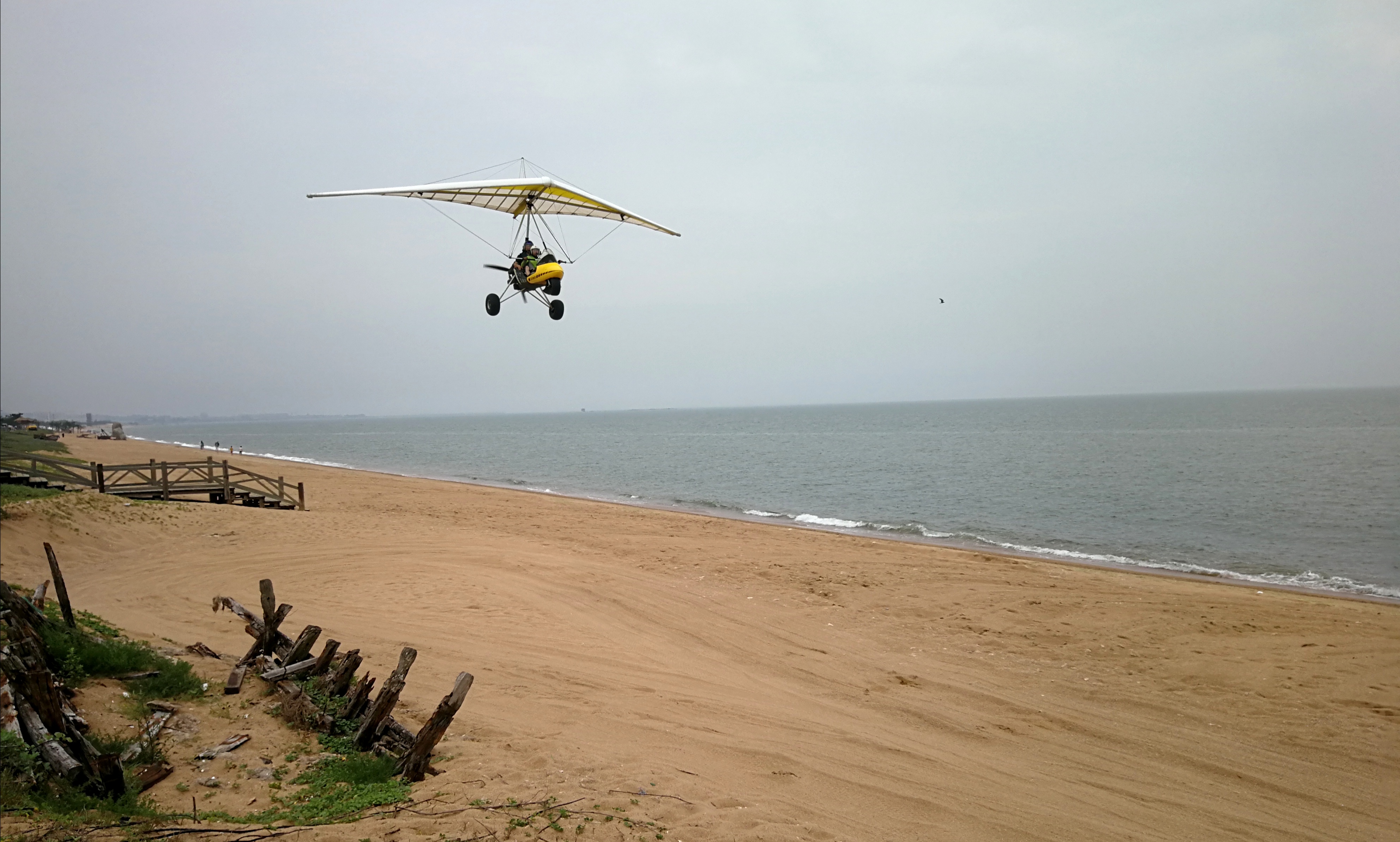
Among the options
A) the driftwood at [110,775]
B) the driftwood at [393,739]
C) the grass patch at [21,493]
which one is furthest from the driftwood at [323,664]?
the grass patch at [21,493]

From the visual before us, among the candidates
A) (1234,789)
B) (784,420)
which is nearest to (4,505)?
(1234,789)

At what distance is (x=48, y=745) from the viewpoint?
15.2ft

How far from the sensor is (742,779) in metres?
6.14

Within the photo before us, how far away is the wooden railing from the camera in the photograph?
1847cm

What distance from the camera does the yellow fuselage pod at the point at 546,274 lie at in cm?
816

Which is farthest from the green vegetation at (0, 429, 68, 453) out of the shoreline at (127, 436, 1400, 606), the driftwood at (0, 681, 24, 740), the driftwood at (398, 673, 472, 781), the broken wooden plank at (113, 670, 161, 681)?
the driftwood at (398, 673, 472, 781)

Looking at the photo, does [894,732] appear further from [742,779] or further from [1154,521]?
[1154,521]

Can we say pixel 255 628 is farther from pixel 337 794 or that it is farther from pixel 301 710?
pixel 337 794

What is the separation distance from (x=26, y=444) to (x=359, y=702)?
4333cm

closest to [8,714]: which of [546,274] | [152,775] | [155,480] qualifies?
[152,775]

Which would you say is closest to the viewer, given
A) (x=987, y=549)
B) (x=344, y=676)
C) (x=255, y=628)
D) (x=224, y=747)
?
(x=224, y=747)

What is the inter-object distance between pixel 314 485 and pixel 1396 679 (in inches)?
1426

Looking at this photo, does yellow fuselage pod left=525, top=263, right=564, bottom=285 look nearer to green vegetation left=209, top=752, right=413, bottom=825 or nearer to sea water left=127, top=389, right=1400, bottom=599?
green vegetation left=209, top=752, right=413, bottom=825

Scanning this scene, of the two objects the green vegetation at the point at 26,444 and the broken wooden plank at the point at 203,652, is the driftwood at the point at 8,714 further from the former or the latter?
the green vegetation at the point at 26,444
